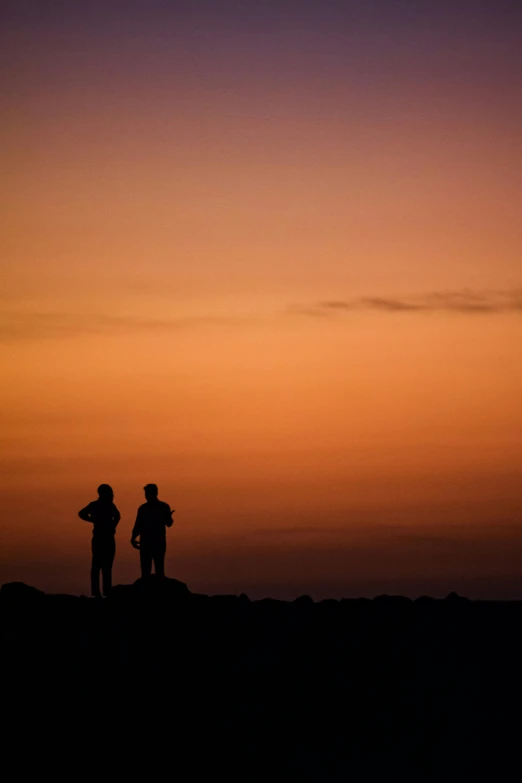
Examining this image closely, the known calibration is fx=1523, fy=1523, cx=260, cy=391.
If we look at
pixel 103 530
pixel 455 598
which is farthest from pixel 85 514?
pixel 455 598

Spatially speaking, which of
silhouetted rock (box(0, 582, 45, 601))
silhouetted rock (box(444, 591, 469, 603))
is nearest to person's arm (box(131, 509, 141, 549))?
silhouetted rock (box(0, 582, 45, 601))

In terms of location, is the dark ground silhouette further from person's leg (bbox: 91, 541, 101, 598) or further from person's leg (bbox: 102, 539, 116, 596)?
person's leg (bbox: 91, 541, 101, 598)

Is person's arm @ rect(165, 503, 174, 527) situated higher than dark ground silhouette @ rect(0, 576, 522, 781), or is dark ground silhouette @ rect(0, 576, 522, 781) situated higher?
person's arm @ rect(165, 503, 174, 527)

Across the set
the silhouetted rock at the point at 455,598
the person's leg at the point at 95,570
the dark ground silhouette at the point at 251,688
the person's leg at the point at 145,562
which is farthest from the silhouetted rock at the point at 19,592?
the silhouetted rock at the point at 455,598

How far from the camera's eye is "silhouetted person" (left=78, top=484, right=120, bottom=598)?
2717 cm

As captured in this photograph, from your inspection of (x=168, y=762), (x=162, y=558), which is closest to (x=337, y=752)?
(x=168, y=762)

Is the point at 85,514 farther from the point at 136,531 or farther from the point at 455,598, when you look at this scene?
the point at 455,598

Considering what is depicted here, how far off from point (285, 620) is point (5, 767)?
19.8 ft

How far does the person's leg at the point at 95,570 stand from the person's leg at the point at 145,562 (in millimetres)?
784

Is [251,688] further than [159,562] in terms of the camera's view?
No

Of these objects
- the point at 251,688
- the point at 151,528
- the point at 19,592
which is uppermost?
the point at 151,528

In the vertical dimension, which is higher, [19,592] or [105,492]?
[105,492]

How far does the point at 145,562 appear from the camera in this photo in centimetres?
2728

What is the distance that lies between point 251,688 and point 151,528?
330 cm
